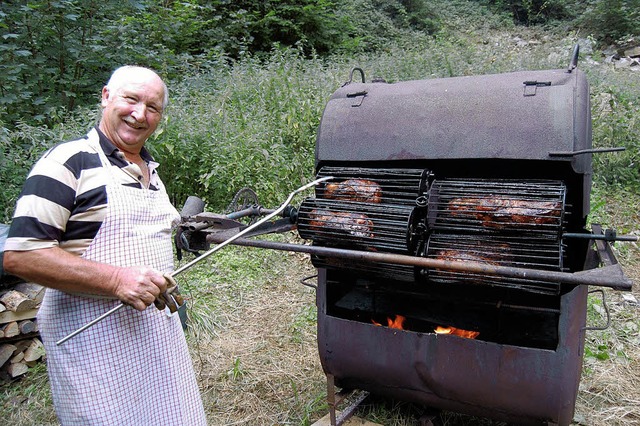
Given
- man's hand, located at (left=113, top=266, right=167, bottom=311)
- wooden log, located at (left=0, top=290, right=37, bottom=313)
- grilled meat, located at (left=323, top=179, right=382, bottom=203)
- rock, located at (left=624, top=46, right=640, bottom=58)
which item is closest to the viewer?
man's hand, located at (left=113, top=266, right=167, bottom=311)

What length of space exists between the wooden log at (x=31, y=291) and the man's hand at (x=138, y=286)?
2.34 m

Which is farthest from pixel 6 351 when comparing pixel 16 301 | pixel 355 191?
pixel 355 191

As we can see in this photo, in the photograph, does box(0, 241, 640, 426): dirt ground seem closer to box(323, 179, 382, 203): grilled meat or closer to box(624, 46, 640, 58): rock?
box(323, 179, 382, 203): grilled meat

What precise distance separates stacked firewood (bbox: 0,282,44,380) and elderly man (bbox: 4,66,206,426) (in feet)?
6.34

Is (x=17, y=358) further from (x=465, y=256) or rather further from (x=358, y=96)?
(x=465, y=256)

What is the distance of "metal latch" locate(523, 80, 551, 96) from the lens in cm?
215

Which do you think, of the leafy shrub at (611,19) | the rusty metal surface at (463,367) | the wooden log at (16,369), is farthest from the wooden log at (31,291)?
the leafy shrub at (611,19)

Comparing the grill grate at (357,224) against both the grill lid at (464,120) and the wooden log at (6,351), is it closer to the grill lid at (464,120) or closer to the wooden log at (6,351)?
the grill lid at (464,120)

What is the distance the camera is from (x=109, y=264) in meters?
1.79

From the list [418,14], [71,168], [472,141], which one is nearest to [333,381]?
[472,141]

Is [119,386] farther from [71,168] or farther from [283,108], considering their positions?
[283,108]

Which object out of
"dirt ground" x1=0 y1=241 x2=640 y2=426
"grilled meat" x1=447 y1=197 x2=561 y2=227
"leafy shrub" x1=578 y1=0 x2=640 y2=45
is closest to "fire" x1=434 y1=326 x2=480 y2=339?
"dirt ground" x1=0 y1=241 x2=640 y2=426

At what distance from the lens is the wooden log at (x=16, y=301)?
3.50 m

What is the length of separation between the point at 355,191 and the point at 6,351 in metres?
2.93
